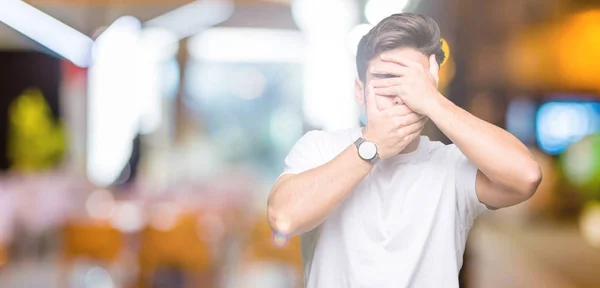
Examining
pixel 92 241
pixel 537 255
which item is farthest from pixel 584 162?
pixel 92 241

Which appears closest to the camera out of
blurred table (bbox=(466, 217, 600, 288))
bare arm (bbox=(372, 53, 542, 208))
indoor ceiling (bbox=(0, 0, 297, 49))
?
bare arm (bbox=(372, 53, 542, 208))

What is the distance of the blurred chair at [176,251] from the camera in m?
2.72

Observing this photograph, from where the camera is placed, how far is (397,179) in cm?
64

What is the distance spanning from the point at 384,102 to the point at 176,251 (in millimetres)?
2241

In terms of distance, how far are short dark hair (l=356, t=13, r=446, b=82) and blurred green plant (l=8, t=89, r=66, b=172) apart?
309 centimetres

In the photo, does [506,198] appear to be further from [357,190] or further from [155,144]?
[155,144]

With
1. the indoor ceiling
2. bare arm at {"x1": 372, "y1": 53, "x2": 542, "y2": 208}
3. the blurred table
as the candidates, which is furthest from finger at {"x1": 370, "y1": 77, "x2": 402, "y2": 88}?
the blurred table

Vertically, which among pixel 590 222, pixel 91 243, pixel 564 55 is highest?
pixel 564 55

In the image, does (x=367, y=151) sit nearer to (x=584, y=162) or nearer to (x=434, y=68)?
(x=434, y=68)

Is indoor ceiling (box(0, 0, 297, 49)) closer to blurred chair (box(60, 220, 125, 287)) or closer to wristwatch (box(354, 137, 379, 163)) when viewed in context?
wristwatch (box(354, 137, 379, 163))

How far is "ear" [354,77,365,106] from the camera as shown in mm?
627

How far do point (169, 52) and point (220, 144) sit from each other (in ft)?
0.90

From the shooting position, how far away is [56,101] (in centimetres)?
445

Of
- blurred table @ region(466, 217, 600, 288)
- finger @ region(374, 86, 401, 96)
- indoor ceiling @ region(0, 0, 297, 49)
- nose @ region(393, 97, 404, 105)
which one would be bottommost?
blurred table @ region(466, 217, 600, 288)
